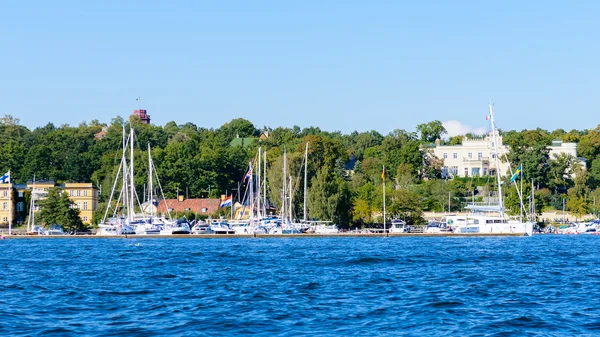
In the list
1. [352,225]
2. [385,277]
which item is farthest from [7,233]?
[385,277]

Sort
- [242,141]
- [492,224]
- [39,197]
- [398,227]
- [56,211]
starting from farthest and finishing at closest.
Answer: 1. [242,141]
2. [39,197]
3. [398,227]
4. [56,211]
5. [492,224]

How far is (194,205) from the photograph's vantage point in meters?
116

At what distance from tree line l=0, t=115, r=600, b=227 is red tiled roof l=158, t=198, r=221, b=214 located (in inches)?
166

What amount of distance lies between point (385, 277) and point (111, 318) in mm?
15160

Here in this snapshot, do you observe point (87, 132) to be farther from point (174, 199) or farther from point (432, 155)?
point (432, 155)

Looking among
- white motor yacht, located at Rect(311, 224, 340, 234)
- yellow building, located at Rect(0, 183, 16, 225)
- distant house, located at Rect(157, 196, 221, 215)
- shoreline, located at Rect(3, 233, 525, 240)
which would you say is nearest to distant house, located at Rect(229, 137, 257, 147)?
distant house, located at Rect(157, 196, 221, 215)

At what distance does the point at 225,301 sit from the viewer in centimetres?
3225

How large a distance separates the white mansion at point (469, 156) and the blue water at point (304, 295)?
80.6m

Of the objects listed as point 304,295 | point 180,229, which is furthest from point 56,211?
point 304,295

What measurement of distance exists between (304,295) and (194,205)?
8385cm

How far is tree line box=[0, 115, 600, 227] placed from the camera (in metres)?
106

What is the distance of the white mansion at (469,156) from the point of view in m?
136

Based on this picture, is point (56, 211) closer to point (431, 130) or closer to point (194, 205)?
point (194, 205)

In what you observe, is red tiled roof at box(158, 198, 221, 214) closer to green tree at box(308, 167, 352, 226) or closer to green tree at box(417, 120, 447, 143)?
green tree at box(308, 167, 352, 226)
